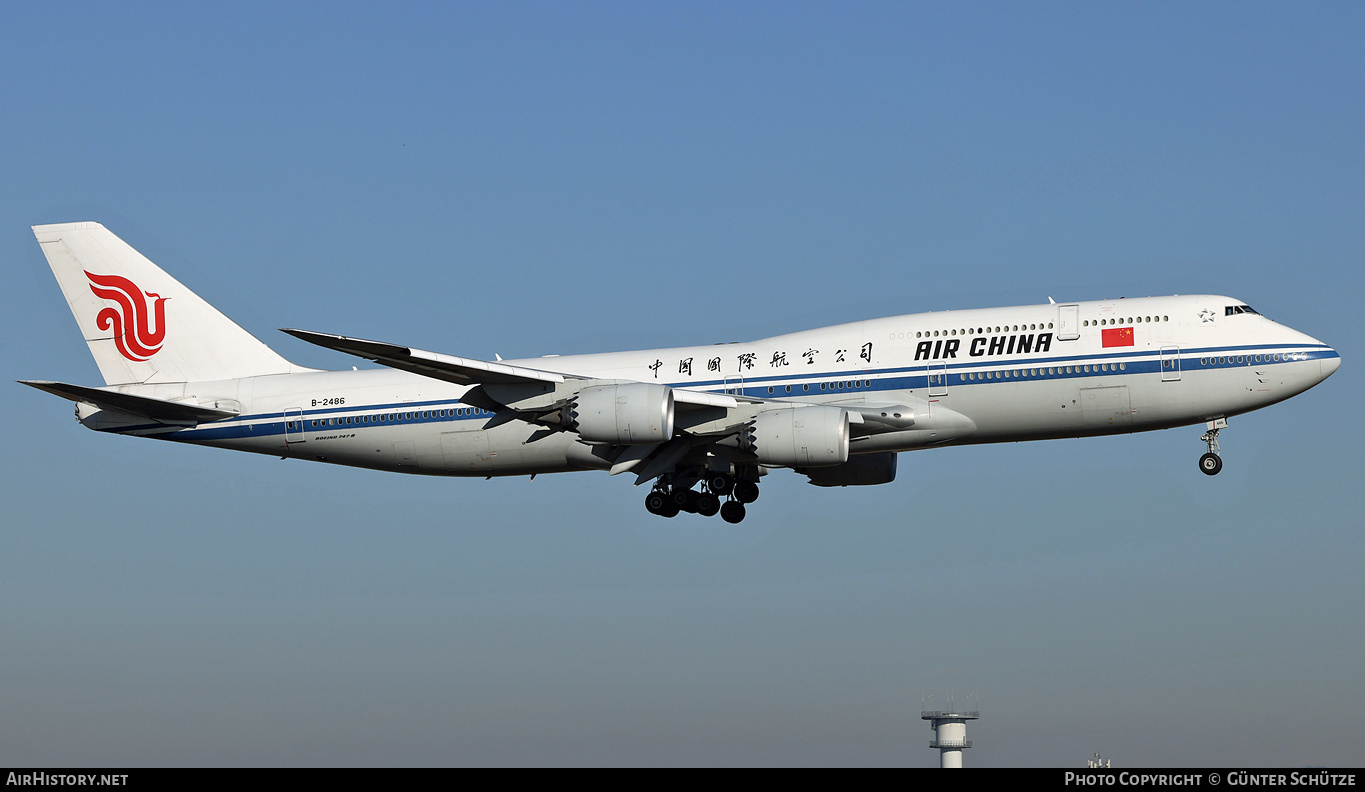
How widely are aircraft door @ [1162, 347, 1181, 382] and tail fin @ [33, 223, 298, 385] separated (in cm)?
2578

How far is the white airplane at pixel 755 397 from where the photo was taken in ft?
124

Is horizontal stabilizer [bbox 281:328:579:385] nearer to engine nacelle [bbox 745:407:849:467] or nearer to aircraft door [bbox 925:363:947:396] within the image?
engine nacelle [bbox 745:407:849:467]

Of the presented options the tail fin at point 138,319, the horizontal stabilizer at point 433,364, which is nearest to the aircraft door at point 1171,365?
the horizontal stabilizer at point 433,364

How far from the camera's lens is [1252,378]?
3766cm

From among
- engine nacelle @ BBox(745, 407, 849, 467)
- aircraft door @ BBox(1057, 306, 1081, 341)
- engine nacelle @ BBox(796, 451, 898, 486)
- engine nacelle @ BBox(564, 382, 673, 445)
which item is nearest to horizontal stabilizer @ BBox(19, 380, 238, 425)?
engine nacelle @ BBox(564, 382, 673, 445)

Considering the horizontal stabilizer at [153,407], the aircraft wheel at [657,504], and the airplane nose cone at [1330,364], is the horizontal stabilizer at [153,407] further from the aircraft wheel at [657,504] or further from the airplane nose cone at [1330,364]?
the airplane nose cone at [1330,364]

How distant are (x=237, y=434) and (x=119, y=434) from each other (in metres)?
3.63

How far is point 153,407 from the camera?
143 feet
